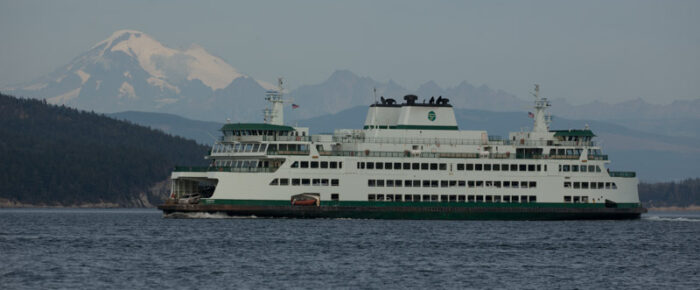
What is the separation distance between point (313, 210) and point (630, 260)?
26.3 metres

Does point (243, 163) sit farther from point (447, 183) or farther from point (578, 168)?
point (578, 168)

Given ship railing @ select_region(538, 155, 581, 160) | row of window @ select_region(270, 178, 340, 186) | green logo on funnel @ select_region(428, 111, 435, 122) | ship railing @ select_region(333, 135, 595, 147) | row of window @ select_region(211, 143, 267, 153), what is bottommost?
row of window @ select_region(270, 178, 340, 186)

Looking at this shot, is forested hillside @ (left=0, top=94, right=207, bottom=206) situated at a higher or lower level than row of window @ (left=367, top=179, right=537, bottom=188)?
higher

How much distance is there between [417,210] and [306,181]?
7.71 metres

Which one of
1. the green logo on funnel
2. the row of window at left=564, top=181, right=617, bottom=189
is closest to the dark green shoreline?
the row of window at left=564, top=181, right=617, bottom=189

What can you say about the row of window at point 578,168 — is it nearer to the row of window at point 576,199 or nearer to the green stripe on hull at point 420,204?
the row of window at point 576,199

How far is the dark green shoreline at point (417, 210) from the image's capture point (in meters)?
72.5

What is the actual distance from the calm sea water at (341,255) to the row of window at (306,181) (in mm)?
2553

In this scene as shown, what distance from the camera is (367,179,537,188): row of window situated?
7512 centimetres

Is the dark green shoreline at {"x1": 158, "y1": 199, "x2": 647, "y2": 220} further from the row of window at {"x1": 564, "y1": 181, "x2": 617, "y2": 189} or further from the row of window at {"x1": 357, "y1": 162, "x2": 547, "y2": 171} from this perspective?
the row of window at {"x1": 357, "y1": 162, "x2": 547, "y2": 171}

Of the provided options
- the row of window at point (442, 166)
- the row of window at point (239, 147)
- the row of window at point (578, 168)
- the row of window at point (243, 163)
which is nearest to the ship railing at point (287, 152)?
the row of window at point (239, 147)

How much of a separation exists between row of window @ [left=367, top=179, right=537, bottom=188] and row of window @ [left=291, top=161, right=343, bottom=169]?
2.32 meters

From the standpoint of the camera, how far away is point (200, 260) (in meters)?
48.5

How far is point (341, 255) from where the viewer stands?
51.4 meters
